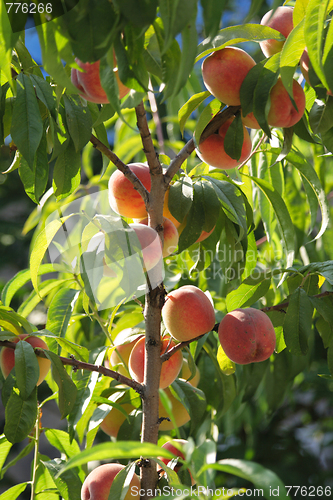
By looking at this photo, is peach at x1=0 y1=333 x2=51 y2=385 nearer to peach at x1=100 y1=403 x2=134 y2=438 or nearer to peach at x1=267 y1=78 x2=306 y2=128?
peach at x1=100 y1=403 x2=134 y2=438

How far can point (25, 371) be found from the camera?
42 centimetres

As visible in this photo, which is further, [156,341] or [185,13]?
[156,341]

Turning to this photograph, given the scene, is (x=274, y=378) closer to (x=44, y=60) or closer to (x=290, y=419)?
(x=44, y=60)

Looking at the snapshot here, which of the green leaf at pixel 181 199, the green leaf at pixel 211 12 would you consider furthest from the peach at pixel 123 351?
the green leaf at pixel 211 12

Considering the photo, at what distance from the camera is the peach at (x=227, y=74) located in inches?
17.6

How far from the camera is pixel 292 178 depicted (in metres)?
0.81

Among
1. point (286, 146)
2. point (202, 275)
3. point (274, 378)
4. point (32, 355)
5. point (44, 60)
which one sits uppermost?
point (44, 60)

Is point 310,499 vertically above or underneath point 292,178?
underneath

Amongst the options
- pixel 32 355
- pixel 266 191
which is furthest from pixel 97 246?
pixel 266 191

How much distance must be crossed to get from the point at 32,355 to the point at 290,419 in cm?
148

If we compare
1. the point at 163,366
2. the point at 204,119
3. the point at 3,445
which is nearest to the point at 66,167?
the point at 204,119

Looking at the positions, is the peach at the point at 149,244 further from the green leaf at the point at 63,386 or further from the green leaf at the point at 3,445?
the green leaf at the point at 3,445

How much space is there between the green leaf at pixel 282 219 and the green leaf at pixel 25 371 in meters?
0.33

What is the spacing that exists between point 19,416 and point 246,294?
0.96ft
